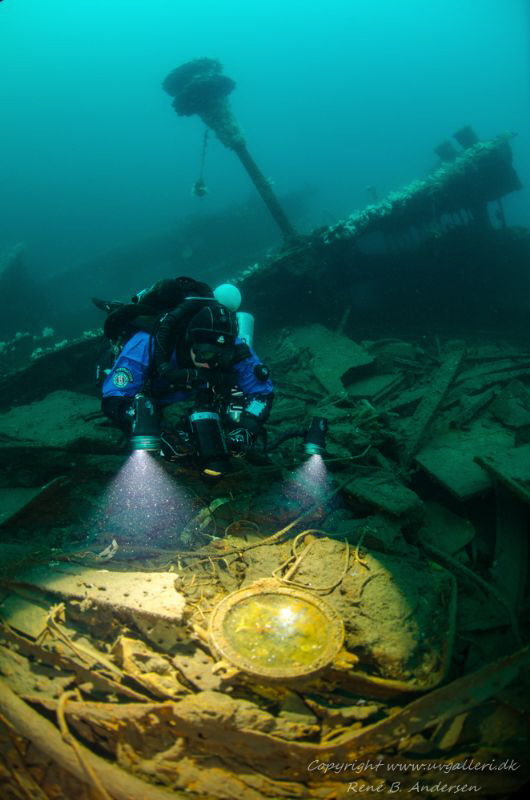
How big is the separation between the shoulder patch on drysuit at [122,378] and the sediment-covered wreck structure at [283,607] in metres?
0.92

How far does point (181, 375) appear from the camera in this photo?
4184 mm

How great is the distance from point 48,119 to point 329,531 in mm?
199128

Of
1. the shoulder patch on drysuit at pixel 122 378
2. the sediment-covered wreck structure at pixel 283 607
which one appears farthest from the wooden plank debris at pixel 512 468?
the shoulder patch on drysuit at pixel 122 378

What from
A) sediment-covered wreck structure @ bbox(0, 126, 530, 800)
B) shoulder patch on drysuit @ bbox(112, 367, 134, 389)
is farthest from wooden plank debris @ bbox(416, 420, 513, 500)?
shoulder patch on drysuit @ bbox(112, 367, 134, 389)

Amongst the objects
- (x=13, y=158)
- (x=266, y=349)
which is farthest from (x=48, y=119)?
(x=266, y=349)

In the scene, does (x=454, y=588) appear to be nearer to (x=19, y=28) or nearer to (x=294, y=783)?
(x=294, y=783)

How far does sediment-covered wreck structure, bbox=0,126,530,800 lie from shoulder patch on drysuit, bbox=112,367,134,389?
0.92m

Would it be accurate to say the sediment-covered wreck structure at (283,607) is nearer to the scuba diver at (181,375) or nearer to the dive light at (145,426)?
the scuba diver at (181,375)

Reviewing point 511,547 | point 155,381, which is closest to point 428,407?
point 511,547

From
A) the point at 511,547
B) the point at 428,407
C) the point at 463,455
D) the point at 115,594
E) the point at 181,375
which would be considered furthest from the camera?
the point at 428,407

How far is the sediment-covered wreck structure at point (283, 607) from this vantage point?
187 centimetres

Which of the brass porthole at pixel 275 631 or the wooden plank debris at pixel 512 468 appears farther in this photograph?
the wooden plank debris at pixel 512 468

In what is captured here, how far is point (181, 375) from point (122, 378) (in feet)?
2.17

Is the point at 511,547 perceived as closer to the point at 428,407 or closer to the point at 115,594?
the point at 428,407
